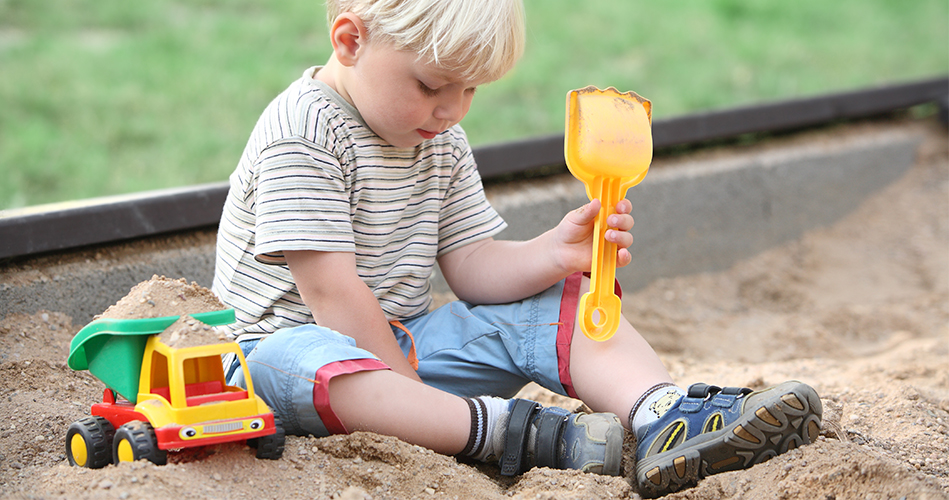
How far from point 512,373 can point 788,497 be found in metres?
0.52

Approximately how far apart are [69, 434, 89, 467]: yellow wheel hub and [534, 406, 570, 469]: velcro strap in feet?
2.05

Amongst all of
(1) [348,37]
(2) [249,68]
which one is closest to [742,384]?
(1) [348,37]

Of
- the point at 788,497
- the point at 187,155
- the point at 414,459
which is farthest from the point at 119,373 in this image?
the point at 187,155

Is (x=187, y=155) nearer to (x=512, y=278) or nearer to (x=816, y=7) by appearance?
(x=512, y=278)

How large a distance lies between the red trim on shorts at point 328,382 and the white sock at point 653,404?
1.30 ft

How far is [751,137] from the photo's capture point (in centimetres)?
305

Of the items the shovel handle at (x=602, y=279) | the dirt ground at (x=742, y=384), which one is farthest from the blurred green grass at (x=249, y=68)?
the shovel handle at (x=602, y=279)

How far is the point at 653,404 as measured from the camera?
1.30 metres

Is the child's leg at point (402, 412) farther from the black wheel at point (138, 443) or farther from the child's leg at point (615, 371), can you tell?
the black wheel at point (138, 443)

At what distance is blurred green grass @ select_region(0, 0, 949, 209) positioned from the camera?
2.46m

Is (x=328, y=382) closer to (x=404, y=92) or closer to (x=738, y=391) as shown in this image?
(x=404, y=92)

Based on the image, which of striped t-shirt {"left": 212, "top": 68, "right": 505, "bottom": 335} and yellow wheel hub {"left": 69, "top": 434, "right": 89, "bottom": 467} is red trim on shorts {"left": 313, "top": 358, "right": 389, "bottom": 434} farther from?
yellow wheel hub {"left": 69, "top": 434, "right": 89, "bottom": 467}

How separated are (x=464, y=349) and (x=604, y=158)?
429 millimetres

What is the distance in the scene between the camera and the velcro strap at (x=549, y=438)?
1259 millimetres
